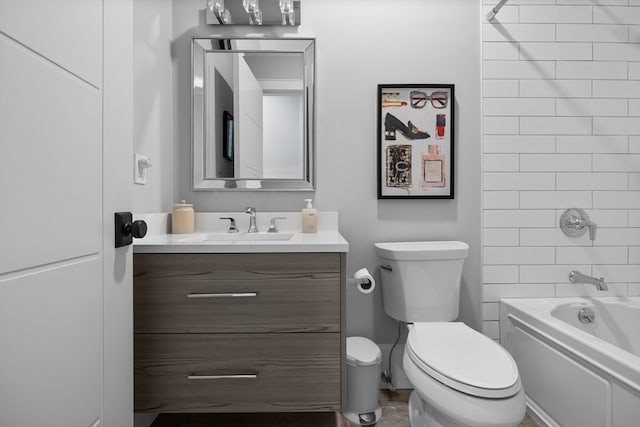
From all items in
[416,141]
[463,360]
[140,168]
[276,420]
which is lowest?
[276,420]

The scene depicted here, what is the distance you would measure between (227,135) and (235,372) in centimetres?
113

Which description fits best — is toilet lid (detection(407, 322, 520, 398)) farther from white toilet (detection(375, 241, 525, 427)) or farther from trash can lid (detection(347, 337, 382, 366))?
trash can lid (detection(347, 337, 382, 366))

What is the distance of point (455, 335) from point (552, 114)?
1.27 meters

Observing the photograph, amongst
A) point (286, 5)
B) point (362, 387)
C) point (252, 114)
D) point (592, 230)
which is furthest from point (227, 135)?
point (592, 230)

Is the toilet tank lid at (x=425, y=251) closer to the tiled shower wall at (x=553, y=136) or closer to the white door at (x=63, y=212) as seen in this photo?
the tiled shower wall at (x=553, y=136)

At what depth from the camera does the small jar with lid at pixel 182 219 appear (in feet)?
5.72

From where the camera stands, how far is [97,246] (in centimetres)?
83

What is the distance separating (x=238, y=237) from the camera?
1701 millimetres

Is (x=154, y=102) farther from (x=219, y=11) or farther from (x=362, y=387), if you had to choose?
(x=362, y=387)

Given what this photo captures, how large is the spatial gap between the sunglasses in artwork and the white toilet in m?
0.71

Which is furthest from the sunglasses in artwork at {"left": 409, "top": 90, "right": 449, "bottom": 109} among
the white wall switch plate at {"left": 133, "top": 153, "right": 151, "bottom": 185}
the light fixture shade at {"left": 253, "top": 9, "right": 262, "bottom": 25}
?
the white wall switch plate at {"left": 133, "top": 153, "right": 151, "bottom": 185}

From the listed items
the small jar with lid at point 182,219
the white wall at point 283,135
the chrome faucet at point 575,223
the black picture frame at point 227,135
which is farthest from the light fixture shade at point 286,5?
the chrome faucet at point 575,223

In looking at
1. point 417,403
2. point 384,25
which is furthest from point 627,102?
point 417,403

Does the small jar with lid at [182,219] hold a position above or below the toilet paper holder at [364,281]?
above
